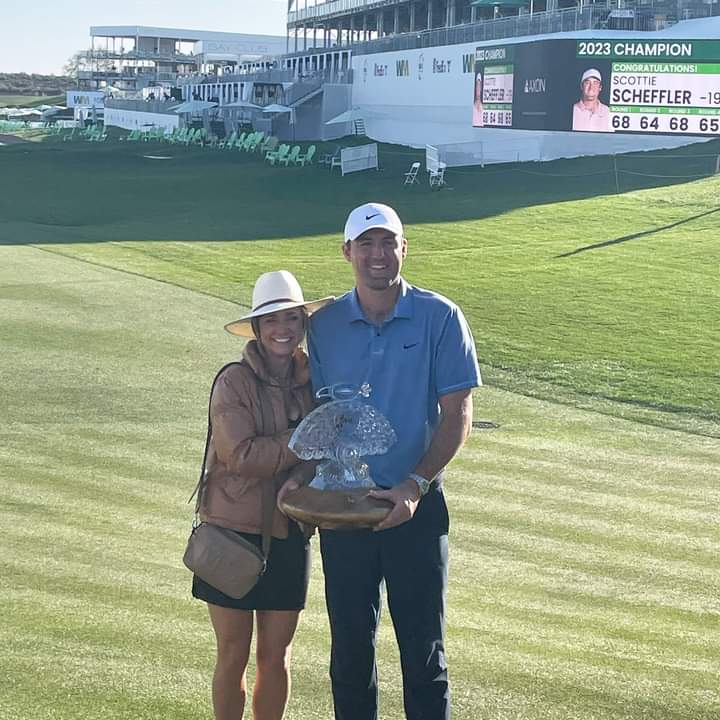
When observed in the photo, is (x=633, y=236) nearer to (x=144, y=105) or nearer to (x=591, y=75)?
(x=591, y=75)

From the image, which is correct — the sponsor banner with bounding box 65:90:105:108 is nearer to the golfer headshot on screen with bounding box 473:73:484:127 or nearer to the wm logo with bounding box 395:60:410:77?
the wm logo with bounding box 395:60:410:77

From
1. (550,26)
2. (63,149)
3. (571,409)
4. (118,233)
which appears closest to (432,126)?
(550,26)

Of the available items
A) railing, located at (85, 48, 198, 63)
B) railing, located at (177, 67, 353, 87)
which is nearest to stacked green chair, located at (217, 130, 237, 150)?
railing, located at (177, 67, 353, 87)

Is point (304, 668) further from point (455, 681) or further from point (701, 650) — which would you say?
point (701, 650)

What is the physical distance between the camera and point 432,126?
60594 millimetres

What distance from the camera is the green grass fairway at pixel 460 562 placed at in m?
6.18

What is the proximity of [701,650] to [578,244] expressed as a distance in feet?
77.4

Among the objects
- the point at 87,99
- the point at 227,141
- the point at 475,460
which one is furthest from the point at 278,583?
the point at 87,99

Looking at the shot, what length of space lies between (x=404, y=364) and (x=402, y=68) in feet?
201

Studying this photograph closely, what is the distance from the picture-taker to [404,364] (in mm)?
5070

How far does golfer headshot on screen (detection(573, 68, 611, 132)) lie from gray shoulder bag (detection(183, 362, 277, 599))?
3502 cm

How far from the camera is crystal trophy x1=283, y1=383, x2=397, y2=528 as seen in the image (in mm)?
4859

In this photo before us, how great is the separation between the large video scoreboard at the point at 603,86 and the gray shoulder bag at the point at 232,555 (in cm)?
3271

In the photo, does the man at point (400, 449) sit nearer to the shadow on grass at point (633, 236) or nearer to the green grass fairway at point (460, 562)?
the green grass fairway at point (460, 562)
